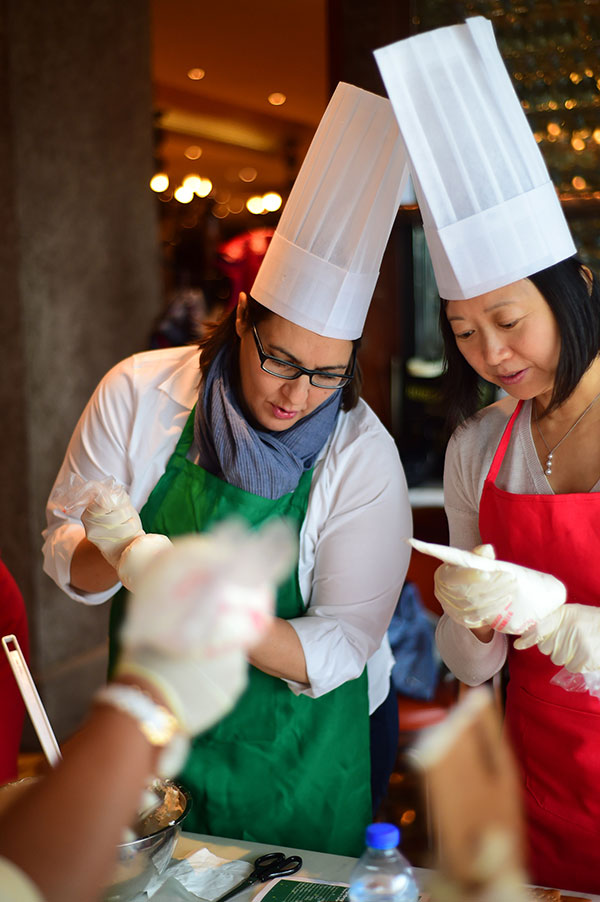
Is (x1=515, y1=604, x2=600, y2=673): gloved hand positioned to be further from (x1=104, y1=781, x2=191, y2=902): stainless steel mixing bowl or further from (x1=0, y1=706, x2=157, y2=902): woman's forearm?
(x1=0, y1=706, x2=157, y2=902): woman's forearm

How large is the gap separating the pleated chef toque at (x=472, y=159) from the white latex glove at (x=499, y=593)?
43 centimetres

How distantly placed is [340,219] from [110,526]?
653 millimetres

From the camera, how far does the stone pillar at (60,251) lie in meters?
3.36

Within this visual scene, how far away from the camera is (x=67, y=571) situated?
1620 mm

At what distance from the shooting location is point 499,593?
45.1 inches

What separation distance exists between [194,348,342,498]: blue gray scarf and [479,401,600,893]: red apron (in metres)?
0.35

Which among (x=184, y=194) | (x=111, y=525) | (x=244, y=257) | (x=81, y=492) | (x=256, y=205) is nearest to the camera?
(x=111, y=525)

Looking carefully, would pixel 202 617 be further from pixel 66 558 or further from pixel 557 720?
pixel 66 558

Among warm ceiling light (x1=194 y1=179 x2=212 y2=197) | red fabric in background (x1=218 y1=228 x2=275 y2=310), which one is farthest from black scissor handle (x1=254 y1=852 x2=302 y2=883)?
warm ceiling light (x1=194 y1=179 x2=212 y2=197)

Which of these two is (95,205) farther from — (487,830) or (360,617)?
(487,830)

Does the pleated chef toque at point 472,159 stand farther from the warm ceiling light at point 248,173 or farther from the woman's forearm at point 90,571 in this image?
the warm ceiling light at point 248,173

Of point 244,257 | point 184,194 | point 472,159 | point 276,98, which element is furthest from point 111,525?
point 276,98

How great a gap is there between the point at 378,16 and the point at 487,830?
3536 millimetres

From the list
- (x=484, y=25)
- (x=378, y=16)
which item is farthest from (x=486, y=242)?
(x=378, y=16)
